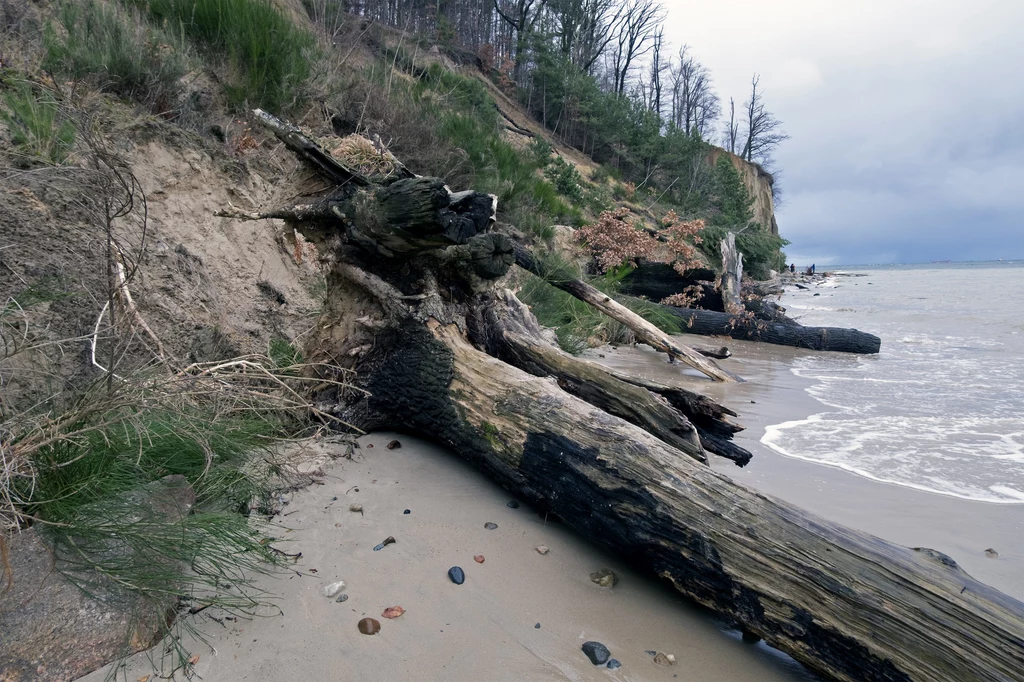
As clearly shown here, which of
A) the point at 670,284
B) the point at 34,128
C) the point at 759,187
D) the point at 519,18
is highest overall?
the point at 519,18

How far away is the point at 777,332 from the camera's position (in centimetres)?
887

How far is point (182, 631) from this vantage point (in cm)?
172

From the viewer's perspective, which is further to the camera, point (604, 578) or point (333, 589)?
point (604, 578)

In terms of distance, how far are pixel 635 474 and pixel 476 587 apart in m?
0.71

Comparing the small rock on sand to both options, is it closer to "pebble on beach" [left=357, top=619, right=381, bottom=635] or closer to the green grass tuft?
"pebble on beach" [left=357, top=619, right=381, bottom=635]

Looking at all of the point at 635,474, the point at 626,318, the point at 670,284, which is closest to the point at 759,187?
the point at 670,284

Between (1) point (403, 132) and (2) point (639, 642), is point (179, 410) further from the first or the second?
(1) point (403, 132)

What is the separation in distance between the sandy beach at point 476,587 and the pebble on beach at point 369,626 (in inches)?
0.8

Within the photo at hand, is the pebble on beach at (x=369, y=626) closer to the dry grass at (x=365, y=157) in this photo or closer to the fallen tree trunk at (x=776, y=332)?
the dry grass at (x=365, y=157)

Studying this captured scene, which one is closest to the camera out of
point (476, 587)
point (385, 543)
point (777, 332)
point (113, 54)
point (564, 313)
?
point (476, 587)

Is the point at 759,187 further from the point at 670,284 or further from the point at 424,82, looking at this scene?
the point at 424,82

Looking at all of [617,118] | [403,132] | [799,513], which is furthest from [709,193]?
[799,513]

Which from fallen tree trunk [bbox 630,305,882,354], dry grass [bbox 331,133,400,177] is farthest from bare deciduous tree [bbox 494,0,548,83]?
dry grass [bbox 331,133,400,177]

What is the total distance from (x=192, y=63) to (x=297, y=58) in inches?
42.0
